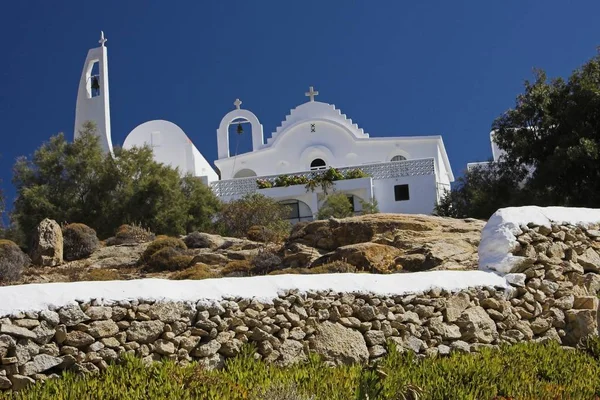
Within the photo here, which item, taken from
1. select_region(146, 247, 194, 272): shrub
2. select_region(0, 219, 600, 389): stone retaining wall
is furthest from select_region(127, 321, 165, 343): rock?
select_region(146, 247, 194, 272): shrub

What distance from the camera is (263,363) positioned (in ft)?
26.6

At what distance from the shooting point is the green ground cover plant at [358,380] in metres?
6.64

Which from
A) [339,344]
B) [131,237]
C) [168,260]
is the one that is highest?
[131,237]

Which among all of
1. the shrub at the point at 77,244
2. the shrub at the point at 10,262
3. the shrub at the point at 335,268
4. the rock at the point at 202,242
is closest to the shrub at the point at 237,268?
the shrub at the point at 335,268

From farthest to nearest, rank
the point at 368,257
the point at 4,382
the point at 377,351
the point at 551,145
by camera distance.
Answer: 1. the point at 551,145
2. the point at 368,257
3. the point at 377,351
4. the point at 4,382

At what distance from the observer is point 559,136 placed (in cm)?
2272

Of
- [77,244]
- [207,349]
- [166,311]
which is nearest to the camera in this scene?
[166,311]

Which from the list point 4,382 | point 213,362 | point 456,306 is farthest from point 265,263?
point 4,382

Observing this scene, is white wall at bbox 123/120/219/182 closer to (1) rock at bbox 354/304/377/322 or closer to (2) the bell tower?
(2) the bell tower

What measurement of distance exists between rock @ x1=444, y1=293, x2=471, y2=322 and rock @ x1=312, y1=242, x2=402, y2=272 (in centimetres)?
432

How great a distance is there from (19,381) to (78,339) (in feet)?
2.04

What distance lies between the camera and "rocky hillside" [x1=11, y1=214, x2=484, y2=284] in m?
14.5

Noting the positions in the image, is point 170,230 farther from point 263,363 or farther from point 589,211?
point 263,363

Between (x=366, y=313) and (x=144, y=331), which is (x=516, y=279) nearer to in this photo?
(x=366, y=313)
